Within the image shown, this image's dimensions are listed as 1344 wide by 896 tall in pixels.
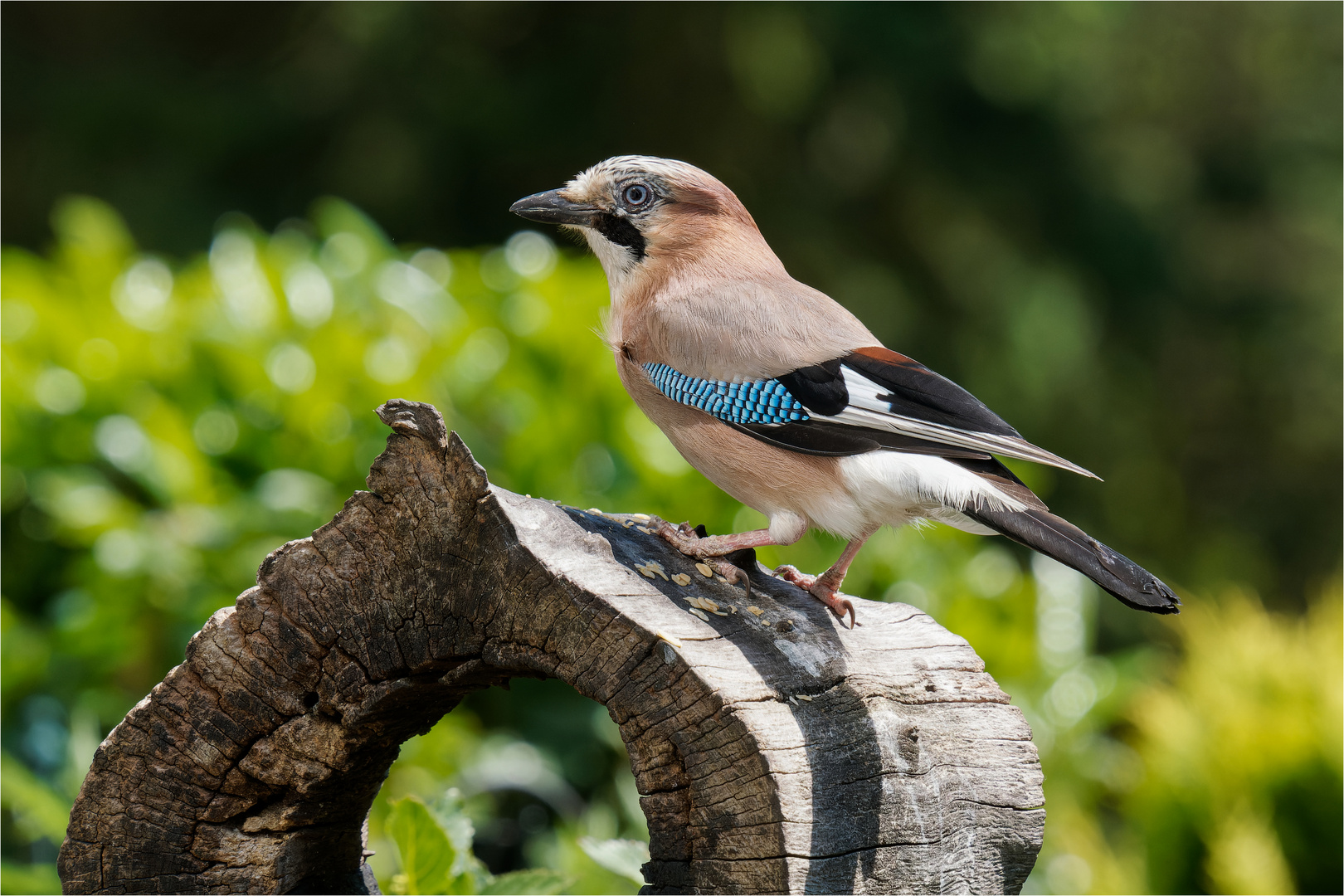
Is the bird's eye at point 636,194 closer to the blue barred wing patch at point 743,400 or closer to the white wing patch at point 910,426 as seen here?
the blue barred wing patch at point 743,400

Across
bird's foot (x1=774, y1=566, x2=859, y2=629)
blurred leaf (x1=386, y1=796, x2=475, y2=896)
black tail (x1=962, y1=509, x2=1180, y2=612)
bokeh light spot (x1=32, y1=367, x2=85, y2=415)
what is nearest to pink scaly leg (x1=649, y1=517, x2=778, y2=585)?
bird's foot (x1=774, y1=566, x2=859, y2=629)

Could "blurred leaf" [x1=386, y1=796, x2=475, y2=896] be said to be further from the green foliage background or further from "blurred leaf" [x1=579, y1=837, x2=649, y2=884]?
the green foliage background

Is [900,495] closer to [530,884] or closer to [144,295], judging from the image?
[530,884]

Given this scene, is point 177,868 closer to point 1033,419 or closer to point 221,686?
point 221,686

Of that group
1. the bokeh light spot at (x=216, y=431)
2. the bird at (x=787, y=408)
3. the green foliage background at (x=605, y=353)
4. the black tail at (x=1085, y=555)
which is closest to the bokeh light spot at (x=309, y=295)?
the green foliage background at (x=605, y=353)

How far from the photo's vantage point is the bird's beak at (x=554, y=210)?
275 centimetres

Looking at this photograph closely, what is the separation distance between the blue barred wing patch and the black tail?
423mm

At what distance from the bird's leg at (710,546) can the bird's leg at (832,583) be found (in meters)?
0.18

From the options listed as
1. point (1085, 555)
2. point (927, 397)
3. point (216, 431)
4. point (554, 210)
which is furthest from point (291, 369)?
point (1085, 555)

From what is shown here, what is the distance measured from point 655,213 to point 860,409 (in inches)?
30.7

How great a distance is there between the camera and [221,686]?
2014 millimetres

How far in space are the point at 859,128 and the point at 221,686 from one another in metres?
6.05

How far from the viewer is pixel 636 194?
2801 millimetres

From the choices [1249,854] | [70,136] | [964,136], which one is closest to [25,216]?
[70,136]
